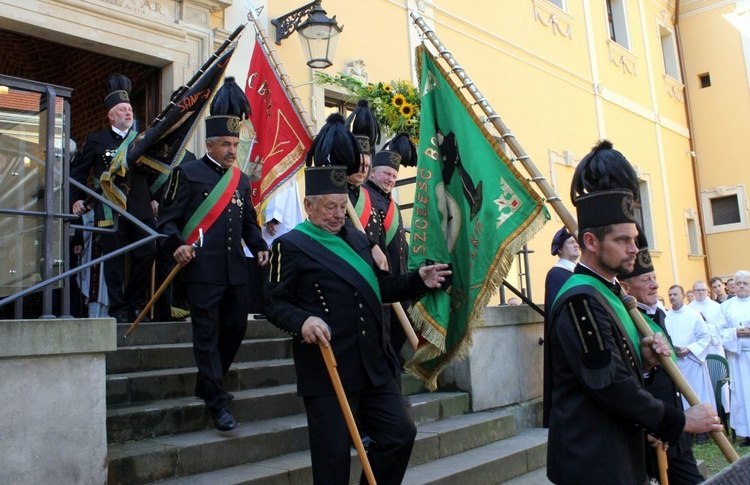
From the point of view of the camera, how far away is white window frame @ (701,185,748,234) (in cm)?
2014

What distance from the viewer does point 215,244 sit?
4.92 metres

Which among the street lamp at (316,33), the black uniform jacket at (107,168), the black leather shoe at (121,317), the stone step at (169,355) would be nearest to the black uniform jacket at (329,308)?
the stone step at (169,355)

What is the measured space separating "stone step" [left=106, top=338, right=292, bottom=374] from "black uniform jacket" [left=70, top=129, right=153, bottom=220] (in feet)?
4.51

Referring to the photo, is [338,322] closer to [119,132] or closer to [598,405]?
[598,405]

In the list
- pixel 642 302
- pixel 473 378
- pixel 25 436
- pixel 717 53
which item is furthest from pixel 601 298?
pixel 717 53

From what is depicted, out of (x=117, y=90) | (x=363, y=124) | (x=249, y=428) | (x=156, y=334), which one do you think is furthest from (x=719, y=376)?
(x=117, y=90)

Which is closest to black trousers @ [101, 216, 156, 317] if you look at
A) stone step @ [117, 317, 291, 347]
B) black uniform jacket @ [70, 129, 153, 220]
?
black uniform jacket @ [70, 129, 153, 220]

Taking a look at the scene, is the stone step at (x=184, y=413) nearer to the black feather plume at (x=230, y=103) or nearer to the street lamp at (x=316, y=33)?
the black feather plume at (x=230, y=103)

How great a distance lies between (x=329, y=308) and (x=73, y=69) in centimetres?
764

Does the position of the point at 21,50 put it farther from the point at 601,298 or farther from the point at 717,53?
the point at 717,53

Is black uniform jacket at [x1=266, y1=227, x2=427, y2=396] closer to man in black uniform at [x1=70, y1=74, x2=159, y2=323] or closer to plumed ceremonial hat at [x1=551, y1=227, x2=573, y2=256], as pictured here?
man in black uniform at [x1=70, y1=74, x2=159, y2=323]

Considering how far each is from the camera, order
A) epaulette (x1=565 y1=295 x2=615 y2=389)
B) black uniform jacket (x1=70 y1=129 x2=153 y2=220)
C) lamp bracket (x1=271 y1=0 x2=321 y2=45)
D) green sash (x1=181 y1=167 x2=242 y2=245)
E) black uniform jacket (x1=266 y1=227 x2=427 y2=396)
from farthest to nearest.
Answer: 1. lamp bracket (x1=271 y1=0 x2=321 y2=45)
2. black uniform jacket (x1=70 y1=129 x2=153 y2=220)
3. green sash (x1=181 y1=167 x2=242 y2=245)
4. black uniform jacket (x1=266 y1=227 x2=427 y2=396)
5. epaulette (x1=565 y1=295 x2=615 y2=389)

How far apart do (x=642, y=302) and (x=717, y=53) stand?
63.1 feet

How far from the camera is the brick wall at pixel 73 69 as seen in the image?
366 inches
